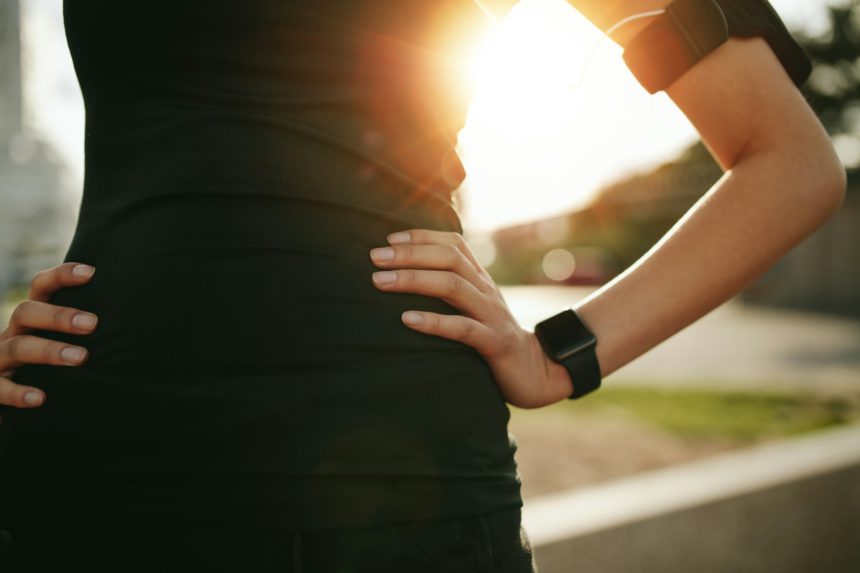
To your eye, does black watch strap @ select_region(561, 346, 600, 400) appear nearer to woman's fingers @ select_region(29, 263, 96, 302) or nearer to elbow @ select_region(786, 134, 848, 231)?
elbow @ select_region(786, 134, 848, 231)

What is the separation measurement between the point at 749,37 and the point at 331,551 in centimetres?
95

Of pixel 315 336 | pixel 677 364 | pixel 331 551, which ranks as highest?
pixel 677 364

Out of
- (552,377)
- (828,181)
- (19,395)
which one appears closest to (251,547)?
(19,395)

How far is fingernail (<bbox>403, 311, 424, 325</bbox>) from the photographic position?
2.84 ft

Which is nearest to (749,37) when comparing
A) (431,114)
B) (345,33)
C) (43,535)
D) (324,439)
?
(431,114)

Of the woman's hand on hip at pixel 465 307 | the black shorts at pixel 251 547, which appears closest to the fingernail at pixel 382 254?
the woman's hand on hip at pixel 465 307

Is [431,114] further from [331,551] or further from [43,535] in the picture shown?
[43,535]

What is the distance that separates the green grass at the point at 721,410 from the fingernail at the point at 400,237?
5.95 meters

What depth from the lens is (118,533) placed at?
785 mm

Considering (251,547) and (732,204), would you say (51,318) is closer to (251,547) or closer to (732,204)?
(251,547)

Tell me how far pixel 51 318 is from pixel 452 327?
542mm

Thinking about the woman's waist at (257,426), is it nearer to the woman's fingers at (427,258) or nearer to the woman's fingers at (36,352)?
the woman's fingers at (36,352)

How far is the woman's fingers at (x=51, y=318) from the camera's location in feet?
2.90

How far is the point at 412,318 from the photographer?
87 cm
